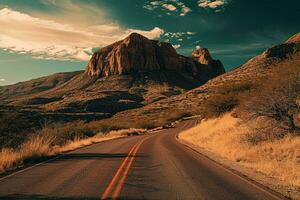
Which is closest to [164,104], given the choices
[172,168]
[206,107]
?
[206,107]

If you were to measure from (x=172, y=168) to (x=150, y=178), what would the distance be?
2404mm

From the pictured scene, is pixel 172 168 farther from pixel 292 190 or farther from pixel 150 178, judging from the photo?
pixel 292 190

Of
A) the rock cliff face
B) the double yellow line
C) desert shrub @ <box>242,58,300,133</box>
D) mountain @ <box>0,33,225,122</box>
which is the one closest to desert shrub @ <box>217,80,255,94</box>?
desert shrub @ <box>242,58,300,133</box>

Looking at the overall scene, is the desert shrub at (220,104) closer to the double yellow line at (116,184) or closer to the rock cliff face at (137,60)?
the double yellow line at (116,184)

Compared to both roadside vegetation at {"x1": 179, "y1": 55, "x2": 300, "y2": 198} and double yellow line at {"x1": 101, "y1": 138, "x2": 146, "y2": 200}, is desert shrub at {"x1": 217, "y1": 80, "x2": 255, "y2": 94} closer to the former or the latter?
roadside vegetation at {"x1": 179, "y1": 55, "x2": 300, "y2": 198}

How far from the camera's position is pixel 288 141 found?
54.3ft

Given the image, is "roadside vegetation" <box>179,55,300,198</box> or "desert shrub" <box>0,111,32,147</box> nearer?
"roadside vegetation" <box>179,55,300,198</box>

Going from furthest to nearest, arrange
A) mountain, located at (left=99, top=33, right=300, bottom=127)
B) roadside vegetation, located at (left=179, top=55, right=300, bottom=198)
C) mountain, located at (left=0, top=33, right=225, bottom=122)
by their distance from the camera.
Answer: mountain, located at (left=0, top=33, right=225, bottom=122)
mountain, located at (left=99, top=33, right=300, bottom=127)
roadside vegetation, located at (left=179, top=55, right=300, bottom=198)

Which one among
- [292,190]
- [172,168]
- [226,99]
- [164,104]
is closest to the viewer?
[292,190]

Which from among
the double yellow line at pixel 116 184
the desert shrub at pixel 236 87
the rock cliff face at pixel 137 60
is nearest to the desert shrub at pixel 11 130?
the double yellow line at pixel 116 184

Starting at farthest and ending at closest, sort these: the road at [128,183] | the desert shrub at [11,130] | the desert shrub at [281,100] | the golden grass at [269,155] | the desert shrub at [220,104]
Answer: the desert shrub at [220,104] < the desert shrub at [281,100] < the desert shrub at [11,130] < the golden grass at [269,155] < the road at [128,183]

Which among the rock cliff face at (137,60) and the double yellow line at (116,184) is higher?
the rock cliff face at (137,60)

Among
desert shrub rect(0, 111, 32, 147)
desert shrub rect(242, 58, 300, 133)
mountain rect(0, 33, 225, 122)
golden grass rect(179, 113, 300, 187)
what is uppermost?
mountain rect(0, 33, 225, 122)

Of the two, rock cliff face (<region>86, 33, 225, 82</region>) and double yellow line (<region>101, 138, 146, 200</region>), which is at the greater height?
rock cliff face (<region>86, 33, 225, 82</region>)
